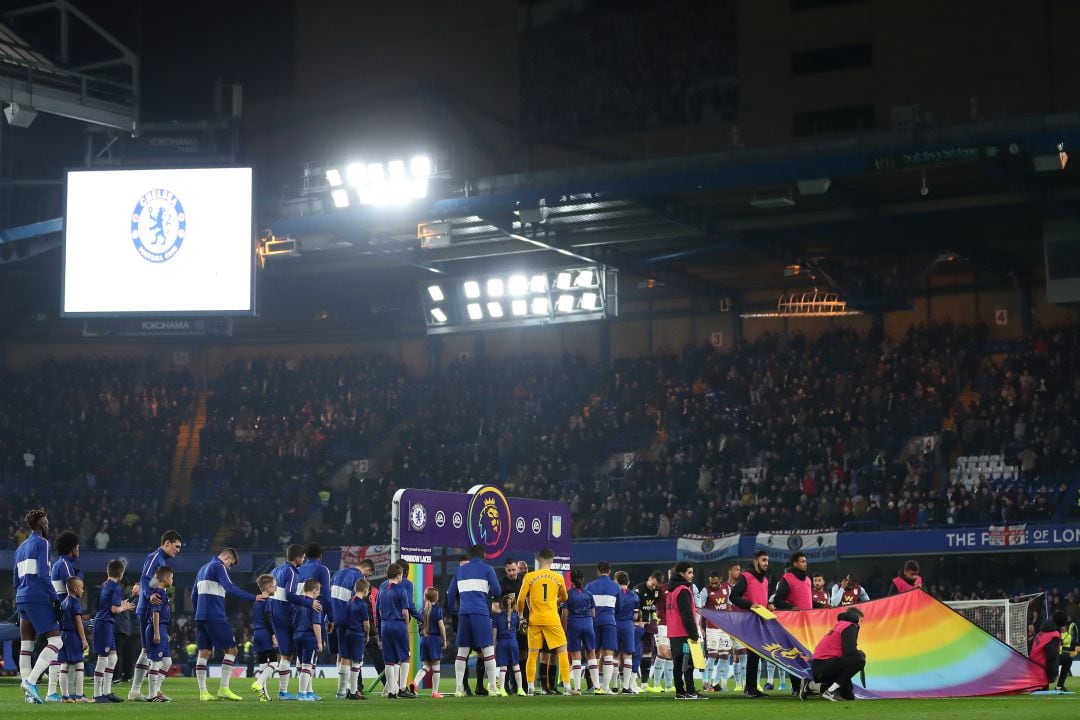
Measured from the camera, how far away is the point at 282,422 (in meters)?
53.1

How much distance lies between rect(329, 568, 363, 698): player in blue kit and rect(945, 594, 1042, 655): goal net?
36.0 ft

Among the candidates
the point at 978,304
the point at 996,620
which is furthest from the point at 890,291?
the point at 996,620

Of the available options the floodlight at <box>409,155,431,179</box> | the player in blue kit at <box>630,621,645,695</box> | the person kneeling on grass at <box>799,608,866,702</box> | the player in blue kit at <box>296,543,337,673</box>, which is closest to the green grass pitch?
the person kneeling on grass at <box>799,608,866,702</box>

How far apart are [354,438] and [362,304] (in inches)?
219

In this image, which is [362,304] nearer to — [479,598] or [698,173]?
[698,173]

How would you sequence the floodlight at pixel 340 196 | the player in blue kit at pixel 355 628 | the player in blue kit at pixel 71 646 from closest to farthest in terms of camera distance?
the player in blue kit at pixel 71 646 → the player in blue kit at pixel 355 628 → the floodlight at pixel 340 196

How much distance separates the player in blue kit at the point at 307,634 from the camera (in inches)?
828

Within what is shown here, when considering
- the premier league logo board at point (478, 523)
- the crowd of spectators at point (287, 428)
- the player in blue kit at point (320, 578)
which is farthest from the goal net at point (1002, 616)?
the crowd of spectators at point (287, 428)

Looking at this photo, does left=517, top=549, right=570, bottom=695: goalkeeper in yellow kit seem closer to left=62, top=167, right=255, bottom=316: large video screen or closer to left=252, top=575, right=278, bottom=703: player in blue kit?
left=252, top=575, right=278, bottom=703: player in blue kit

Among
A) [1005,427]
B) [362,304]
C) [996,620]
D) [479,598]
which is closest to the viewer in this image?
[479,598]

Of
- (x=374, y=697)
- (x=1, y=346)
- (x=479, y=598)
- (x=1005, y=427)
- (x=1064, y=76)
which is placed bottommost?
(x=374, y=697)

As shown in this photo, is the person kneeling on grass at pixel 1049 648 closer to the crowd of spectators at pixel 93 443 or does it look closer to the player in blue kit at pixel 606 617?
the player in blue kit at pixel 606 617

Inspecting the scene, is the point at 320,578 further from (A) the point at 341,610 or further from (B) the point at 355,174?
(B) the point at 355,174

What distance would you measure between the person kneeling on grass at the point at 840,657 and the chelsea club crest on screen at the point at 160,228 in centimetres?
2490
